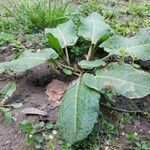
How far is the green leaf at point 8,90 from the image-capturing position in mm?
2984

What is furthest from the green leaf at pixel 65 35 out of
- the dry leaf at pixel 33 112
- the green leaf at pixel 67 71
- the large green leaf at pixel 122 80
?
the dry leaf at pixel 33 112

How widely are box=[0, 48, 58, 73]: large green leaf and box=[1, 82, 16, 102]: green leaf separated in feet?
0.38

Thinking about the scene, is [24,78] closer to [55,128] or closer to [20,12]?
[55,128]

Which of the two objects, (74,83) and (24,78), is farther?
(24,78)

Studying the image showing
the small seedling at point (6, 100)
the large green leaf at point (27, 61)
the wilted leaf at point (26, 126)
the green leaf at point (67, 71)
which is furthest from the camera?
the green leaf at point (67, 71)

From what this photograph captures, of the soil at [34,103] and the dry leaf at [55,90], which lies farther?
the dry leaf at [55,90]

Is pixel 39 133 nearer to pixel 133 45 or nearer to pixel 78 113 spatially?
pixel 78 113

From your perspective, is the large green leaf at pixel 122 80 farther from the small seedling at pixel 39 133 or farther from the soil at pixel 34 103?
the small seedling at pixel 39 133

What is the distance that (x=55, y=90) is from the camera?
121 inches

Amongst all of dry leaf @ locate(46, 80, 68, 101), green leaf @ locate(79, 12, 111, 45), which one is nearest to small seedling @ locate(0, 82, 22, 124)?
dry leaf @ locate(46, 80, 68, 101)

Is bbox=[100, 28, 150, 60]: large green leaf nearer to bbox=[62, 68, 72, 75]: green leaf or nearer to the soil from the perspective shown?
the soil

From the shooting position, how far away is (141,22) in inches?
161

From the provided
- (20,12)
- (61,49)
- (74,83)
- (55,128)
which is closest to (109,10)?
(20,12)

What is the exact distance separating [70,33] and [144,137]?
1.16m
